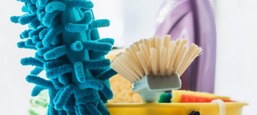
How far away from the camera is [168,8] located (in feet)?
2.10

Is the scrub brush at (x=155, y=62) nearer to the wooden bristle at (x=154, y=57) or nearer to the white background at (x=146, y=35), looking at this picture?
the wooden bristle at (x=154, y=57)

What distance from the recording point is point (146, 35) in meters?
0.75

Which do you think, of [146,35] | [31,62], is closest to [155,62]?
[31,62]

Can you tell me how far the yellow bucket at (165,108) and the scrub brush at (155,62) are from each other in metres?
0.02

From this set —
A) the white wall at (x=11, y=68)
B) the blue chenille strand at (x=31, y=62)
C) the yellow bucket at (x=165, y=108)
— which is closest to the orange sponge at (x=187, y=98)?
the yellow bucket at (x=165, y=108)

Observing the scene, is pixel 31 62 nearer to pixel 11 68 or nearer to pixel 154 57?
pixel 154 57

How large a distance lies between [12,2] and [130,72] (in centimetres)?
38

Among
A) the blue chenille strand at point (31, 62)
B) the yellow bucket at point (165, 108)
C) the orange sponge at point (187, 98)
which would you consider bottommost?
the yellow bucket at point (165, 108)

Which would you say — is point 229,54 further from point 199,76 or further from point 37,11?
point 37,11

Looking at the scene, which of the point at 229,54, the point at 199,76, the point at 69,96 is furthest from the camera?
the point at 229,54

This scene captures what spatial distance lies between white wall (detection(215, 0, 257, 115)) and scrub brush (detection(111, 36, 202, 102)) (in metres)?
0.33

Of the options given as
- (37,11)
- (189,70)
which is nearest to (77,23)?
(37,11)

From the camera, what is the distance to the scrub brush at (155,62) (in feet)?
1.21

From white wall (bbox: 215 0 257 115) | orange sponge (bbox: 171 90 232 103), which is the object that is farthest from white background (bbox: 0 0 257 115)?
orange sponge (bbox: 171 90 232 103)
